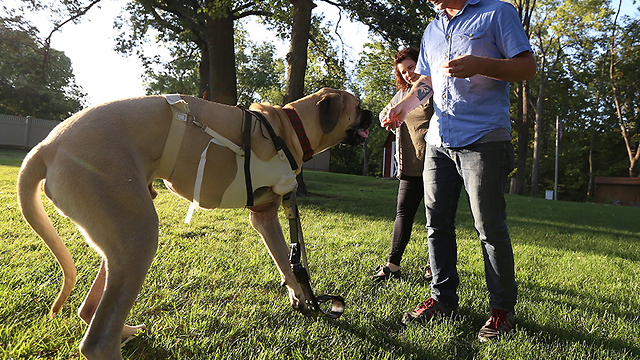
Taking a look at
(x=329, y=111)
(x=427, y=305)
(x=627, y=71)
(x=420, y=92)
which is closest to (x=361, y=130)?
(x=329, y=111)

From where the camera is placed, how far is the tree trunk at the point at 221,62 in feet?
33.4

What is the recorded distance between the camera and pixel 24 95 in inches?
1238

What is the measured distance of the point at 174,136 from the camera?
1.94 metres

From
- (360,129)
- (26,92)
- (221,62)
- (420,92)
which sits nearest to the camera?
(420,92)

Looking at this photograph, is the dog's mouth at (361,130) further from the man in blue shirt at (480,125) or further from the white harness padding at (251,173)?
the white harness padding at (251,173)

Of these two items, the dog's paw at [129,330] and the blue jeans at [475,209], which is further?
the blue jeans at [475,209]

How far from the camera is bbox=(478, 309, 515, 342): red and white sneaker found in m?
2.38

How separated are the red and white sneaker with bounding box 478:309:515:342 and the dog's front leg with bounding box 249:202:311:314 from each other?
131 cm

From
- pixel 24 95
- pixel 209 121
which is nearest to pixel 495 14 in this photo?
pixel 209 121

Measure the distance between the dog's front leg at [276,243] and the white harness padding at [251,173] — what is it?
321mm

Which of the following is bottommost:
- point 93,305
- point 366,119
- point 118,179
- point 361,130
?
point 93,305

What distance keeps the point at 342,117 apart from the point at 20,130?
3020 centimetres

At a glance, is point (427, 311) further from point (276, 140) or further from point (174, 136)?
point (174, 136)

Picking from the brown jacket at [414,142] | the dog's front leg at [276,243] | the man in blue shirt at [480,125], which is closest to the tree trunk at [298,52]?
the brown jacket at [414,142]
